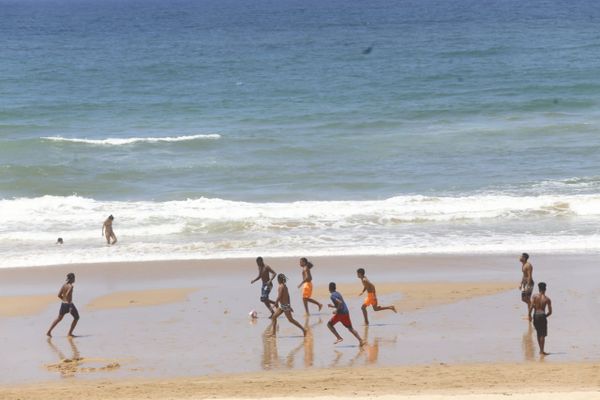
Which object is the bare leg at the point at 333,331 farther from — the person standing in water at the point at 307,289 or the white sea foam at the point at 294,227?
the white sea foam at the point at 294,227

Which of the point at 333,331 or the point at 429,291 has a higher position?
the point at 429,291

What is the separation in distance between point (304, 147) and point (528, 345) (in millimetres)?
22146

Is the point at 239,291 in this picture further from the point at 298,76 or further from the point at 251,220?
the point at 298,76

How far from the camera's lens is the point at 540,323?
15797 mm

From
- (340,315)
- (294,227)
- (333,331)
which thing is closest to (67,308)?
(333,331)

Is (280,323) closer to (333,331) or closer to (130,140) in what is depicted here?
(333,331)

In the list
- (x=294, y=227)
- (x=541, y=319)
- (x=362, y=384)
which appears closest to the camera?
(x=362, y=384)

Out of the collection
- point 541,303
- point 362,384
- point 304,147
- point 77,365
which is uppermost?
point 304,147

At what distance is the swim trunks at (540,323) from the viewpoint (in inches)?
621

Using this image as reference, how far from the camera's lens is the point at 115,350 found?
16734mm

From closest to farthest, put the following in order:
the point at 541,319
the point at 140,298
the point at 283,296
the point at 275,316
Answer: the point at 541,319, the point at 275,316, the point at 283,296, the point at 140,298

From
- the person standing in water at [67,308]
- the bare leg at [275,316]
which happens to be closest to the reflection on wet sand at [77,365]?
the person standing in water at [67,308]

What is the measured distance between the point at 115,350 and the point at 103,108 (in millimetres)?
33344

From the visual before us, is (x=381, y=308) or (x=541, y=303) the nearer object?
(x=541, y=303)
